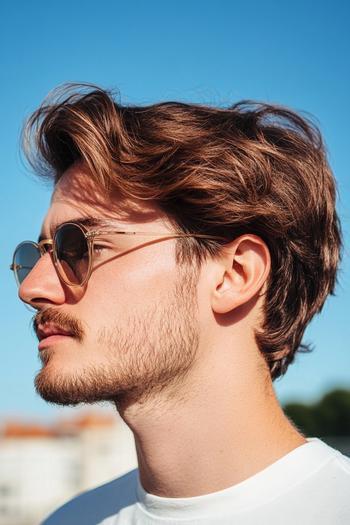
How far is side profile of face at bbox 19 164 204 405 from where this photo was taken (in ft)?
12.0

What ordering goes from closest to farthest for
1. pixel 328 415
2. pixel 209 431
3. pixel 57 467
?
pixel 209 431 → pixel 57 467 → pixel 328 415

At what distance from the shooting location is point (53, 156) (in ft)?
14.6

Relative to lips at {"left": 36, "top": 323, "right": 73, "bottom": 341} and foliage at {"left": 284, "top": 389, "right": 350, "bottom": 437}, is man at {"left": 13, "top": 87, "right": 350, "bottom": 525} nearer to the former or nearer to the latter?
lips at {"left": 36, "top": 323, "right": 73, "bottom": 341}

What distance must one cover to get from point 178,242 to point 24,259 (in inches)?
37.8

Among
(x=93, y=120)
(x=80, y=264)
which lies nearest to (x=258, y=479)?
(x=80, y=264)

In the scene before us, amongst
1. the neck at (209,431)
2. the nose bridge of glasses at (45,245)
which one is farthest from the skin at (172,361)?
the nose bridge of glasses at (45,245)

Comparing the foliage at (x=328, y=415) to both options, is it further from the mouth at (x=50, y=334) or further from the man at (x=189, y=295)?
the mouth at (x=50, y=334)

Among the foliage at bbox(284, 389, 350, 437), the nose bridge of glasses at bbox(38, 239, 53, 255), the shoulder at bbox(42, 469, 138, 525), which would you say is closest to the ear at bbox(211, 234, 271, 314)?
the nose bridge of glasses at bbox(38, 239, 53, 255)

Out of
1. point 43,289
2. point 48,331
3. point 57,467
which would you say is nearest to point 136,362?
point 48,331

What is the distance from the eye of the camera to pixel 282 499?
3.37 m

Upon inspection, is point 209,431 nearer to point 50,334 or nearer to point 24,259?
point 50,334

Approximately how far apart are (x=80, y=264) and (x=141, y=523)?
128cm

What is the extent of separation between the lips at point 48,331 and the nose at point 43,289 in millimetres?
109

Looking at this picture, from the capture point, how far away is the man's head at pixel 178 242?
12.1 feet
